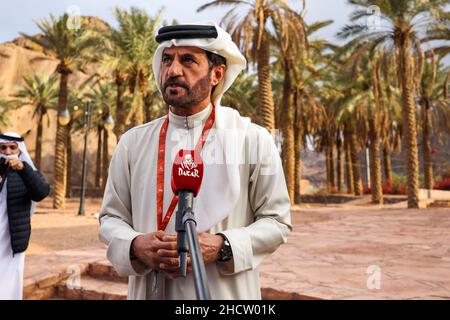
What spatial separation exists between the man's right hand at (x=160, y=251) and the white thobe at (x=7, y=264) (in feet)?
9.34

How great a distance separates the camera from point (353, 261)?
19.2 ft

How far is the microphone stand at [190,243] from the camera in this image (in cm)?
90

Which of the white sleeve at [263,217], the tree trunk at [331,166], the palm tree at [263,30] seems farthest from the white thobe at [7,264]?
the tree trunk at [331,166]

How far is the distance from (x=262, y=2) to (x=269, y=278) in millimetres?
12678

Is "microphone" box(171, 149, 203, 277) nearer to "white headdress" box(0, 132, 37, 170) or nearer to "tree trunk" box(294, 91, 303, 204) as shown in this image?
"white headdress" box(0, 132, 37, 170)

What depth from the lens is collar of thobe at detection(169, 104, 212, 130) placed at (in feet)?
5.32

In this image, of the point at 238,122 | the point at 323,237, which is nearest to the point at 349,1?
the point at 323,237

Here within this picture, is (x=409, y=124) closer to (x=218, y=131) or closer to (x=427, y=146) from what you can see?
(x=427, y=146)

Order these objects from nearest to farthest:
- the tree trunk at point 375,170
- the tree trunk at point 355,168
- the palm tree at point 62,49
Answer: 1. the palm tree at point 62,49
2. the tree trunk at point 375,170
3. the tree trunk at point 355,168

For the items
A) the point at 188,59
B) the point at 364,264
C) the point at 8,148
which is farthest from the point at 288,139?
the point at 188,59

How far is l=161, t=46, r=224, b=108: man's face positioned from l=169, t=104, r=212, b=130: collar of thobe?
65 mm

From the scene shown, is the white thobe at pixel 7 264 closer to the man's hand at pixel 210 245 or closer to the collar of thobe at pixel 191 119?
the collar of thobe at pixel 191 119

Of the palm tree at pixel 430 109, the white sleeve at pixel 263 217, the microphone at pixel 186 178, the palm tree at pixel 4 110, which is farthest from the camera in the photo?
the palm tree at pixel 4 110

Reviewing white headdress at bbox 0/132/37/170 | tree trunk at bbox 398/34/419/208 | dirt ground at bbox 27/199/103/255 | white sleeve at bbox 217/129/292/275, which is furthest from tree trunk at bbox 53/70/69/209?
white sleeve at bbox 217/129/292/275
